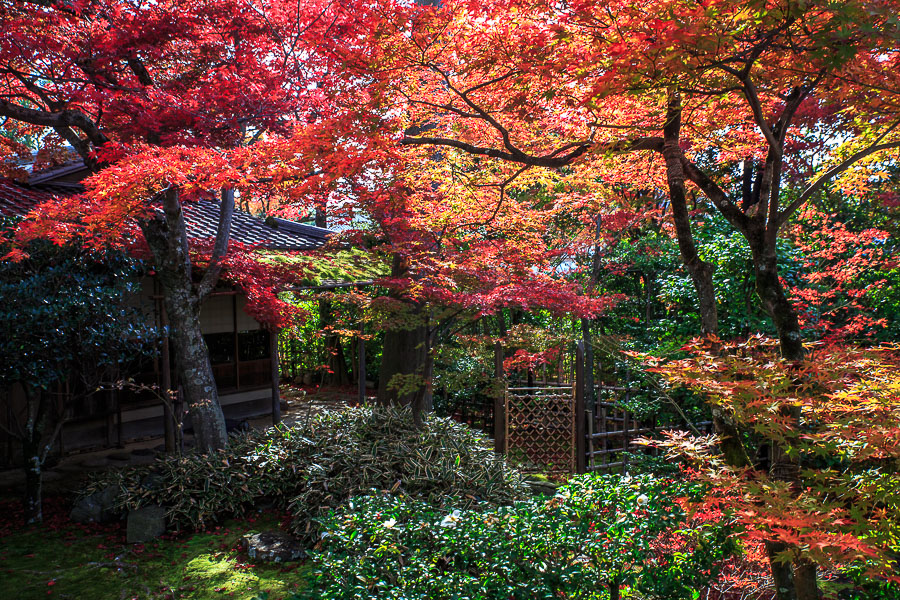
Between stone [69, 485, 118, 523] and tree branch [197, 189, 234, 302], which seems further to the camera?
tree branch [197, 189, 234, 302]

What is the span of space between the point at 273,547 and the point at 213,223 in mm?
6388

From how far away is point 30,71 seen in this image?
6512 millimetres

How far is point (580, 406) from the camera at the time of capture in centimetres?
750

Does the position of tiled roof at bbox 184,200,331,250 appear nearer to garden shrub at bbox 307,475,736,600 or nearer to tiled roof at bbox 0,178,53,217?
tiled roof at bbox 0,178,53,217

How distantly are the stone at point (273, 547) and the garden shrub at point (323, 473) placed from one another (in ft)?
0.64

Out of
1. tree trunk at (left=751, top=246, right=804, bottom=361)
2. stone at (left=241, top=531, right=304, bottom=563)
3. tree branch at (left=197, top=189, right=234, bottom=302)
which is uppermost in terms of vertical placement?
tree branch at (left=197, top=189, right=234, bottom=302)

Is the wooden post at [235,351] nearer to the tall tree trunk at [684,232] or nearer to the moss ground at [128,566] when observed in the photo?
the moss ground at [128,566]

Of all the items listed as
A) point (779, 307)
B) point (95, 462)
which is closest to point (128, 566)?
point (95, 462)

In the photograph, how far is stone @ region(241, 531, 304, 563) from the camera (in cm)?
545

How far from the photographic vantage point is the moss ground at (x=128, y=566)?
491 cm

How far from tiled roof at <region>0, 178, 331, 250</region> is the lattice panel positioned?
15.2 ft

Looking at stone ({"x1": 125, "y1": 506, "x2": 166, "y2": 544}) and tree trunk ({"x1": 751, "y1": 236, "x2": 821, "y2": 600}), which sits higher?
Result: tree trunk ({"x1": 751, "y1": 236, "x2": 821, "y2": 600})

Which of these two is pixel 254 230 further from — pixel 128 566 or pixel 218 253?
pixel 128 566

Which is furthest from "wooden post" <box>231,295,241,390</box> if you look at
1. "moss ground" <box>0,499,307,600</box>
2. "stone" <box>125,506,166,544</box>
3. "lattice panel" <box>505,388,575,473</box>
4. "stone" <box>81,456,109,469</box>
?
"lattice panel" <box>505,388,575,473</box>
